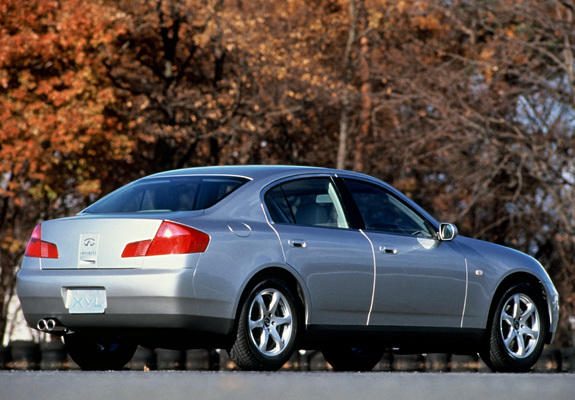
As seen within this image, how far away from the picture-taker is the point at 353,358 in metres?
9.18

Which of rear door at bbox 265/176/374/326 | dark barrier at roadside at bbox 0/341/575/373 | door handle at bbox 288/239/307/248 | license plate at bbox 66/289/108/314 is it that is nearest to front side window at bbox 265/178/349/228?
rear door at bbox 265/176/374/326

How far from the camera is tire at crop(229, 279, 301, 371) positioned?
22.3ft

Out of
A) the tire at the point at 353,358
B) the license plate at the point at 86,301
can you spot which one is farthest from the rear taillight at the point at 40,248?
the tire at the point at 353,358

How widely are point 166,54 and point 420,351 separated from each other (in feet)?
68.4

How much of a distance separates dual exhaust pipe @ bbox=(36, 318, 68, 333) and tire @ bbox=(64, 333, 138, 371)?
1.30 ft

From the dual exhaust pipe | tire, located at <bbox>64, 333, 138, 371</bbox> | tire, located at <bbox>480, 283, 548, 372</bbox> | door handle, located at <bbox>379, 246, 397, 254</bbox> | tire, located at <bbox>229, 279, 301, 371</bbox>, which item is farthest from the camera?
tire, located at <bbox>480, 283, 548, 372</bbox>

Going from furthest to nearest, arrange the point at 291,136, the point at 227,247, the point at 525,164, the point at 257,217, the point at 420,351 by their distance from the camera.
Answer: the point at 291,136 → the point at 525,164 → the point at 420,351 → the point at 257,217 → the point at 227,247

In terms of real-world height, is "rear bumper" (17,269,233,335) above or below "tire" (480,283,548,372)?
above

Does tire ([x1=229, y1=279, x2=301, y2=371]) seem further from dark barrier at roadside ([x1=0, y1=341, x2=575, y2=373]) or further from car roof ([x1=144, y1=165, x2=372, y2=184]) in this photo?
dark barrier at roadside ([x1=0, y1=341, x2=575, y2=373])

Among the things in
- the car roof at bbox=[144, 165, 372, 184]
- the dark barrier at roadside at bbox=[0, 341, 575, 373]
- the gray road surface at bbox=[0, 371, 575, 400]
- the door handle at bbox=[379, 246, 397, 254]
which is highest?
the car roof at bbox=[144, 165, 372, 184]

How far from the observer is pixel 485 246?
8.69 m

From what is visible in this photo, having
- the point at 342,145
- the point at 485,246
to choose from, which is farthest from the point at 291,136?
the point at 485,246

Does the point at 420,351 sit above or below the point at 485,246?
below

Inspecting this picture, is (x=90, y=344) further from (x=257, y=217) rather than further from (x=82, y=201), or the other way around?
(x=82, y=201)
